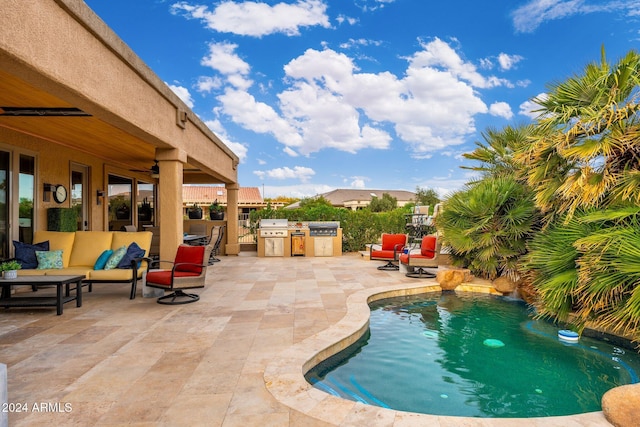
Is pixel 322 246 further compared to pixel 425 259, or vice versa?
pixel 322 246

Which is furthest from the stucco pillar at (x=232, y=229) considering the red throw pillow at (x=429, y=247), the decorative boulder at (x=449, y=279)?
the decorative boulder at (x=449, y=279)

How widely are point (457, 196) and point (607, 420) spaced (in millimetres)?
6678

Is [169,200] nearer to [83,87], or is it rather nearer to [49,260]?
[49,260]

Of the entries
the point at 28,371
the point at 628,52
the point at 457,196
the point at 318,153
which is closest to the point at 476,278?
the point at 457,196

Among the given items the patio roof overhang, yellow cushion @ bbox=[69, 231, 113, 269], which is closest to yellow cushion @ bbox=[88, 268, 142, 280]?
yellow cushion @ bbox=[69, 231, 113, 269]

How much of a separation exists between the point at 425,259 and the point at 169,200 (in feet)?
18.6

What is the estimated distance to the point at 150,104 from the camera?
584 cm

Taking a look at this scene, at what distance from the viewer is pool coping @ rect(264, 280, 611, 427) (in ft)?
7.99

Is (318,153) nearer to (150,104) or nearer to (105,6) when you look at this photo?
(105,6)

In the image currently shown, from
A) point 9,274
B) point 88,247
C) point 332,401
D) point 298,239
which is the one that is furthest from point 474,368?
point 298,239

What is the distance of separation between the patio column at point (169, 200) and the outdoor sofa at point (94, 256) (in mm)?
397

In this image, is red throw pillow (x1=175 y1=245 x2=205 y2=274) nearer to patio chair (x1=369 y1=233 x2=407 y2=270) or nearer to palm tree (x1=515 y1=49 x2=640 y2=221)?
patio chair (x1=369 y1=233 x2=407 y2=270)

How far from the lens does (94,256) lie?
22.0 ft

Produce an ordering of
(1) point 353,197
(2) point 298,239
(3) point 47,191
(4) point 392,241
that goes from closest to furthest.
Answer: (3) point 47,191 < (4) point 392,241 < (2) point 298,239 < (1) point 353,197
